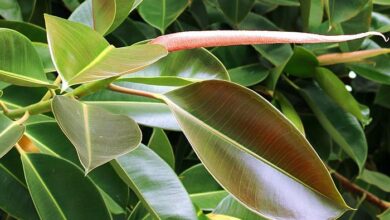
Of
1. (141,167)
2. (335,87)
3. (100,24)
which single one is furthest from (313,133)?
(100,24)

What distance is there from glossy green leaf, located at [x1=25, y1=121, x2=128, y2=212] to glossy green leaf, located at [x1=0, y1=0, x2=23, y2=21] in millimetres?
168

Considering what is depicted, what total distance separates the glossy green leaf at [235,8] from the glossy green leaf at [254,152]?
1.22ft

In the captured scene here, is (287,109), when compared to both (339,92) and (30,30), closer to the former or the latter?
(339,92)

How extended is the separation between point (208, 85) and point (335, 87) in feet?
1.34

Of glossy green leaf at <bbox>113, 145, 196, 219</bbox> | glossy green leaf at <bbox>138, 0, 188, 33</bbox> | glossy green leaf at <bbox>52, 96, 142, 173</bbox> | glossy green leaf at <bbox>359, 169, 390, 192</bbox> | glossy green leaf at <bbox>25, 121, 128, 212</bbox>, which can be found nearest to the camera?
glossy green leaf at <bbox>52, 96, 142, 173</bbox>

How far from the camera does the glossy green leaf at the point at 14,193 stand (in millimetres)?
651

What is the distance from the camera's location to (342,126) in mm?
899

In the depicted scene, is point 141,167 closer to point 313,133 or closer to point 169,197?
point 169,197

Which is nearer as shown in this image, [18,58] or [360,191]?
[18,58]

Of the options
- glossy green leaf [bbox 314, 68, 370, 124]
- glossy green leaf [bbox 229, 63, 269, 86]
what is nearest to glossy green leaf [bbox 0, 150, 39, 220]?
glossy green leaf [bbox 229, 63, 269, 86]

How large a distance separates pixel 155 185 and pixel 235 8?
0.35 m

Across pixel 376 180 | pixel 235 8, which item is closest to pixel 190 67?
pixel 235 8

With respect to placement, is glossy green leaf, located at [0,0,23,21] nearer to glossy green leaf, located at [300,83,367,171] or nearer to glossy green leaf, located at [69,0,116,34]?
glossy green leaf, located at [69,0,116,34]

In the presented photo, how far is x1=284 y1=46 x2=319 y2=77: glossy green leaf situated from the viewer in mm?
860
